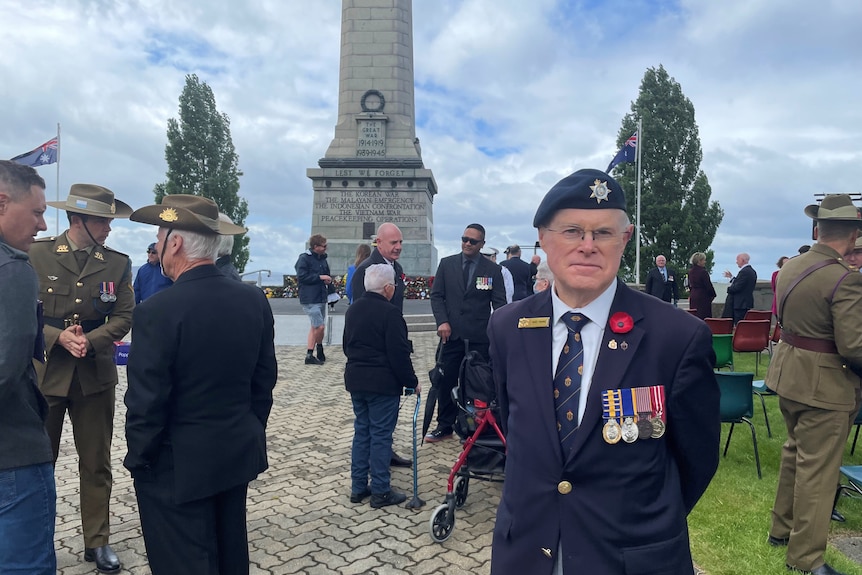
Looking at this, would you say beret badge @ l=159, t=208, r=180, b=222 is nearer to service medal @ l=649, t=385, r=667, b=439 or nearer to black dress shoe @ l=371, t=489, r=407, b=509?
service medal @ l=649, t=385, r=667, b=439

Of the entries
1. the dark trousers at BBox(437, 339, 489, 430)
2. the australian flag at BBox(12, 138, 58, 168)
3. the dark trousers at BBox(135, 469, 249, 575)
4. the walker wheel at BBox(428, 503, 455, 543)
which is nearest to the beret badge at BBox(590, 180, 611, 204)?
the dark trousers at BBox(135, 469, 249, 575)

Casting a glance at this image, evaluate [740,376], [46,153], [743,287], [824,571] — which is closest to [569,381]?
[824,571]

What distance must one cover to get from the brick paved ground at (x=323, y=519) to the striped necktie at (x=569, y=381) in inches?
98.9

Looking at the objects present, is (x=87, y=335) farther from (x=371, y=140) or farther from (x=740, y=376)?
(x=371, y=140)

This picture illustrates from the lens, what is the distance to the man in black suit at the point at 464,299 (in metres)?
6.80

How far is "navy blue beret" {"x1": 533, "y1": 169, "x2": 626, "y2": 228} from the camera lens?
1981 mm

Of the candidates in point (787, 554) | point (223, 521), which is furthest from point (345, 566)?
point (787, 554)

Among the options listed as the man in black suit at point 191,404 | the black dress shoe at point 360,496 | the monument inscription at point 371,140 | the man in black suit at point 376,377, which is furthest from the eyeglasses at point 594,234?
the monument inscription at point 371,140

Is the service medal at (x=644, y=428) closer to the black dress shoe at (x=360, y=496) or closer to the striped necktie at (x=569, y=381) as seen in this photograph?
the striped necktie at (x=569, y=381)

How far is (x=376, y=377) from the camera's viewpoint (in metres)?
5.16

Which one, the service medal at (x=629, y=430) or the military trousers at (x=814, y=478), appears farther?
the military trousers at (x=814, y=478)

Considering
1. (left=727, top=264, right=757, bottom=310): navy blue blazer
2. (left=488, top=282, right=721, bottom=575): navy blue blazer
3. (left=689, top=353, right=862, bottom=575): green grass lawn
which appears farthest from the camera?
(left=727, top=264, right=757, bottom=310): navy blue blazer

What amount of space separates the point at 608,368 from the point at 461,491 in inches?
138

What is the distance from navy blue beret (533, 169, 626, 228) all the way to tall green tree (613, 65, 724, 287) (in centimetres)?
3718
